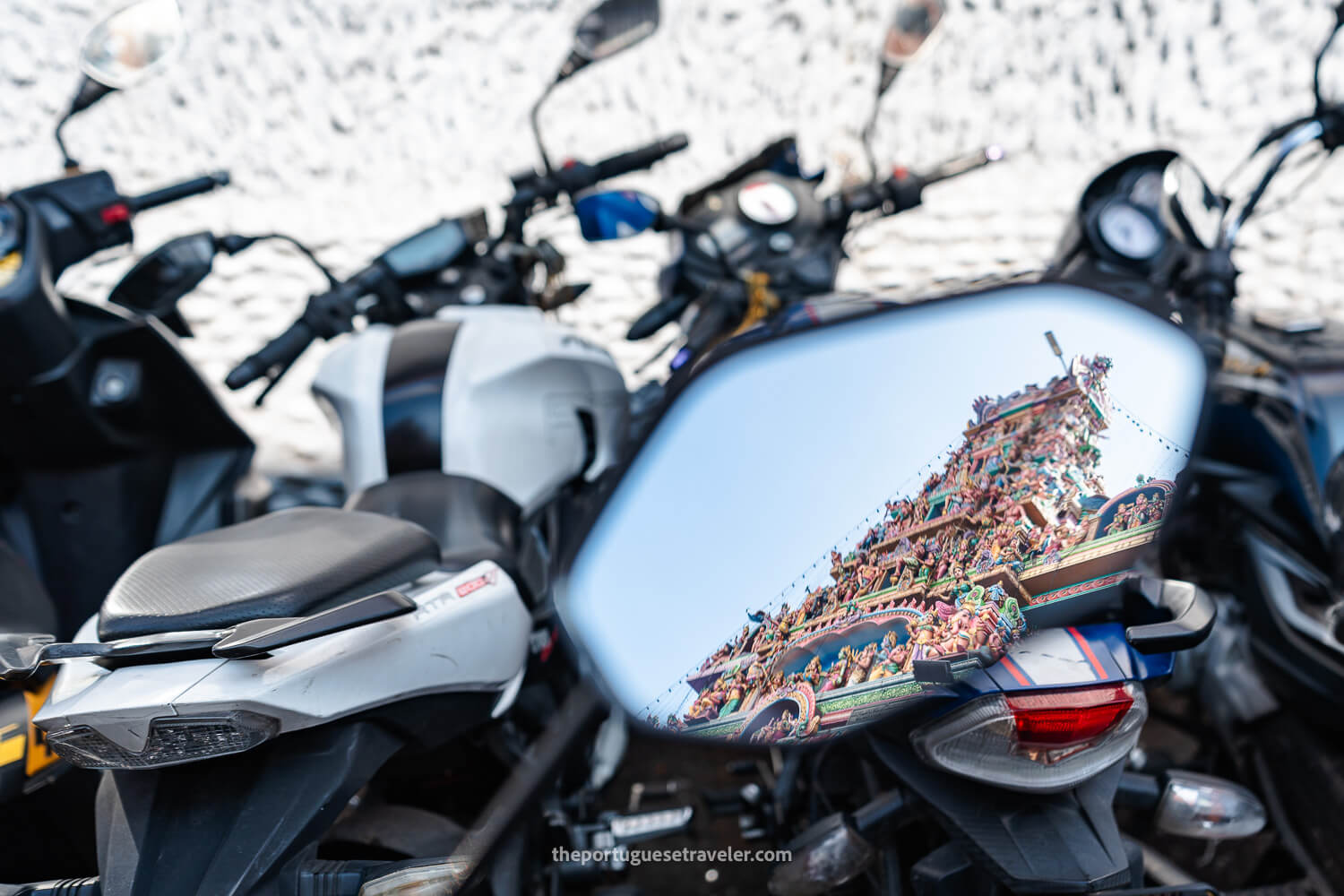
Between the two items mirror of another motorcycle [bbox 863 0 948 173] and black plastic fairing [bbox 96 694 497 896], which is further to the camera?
mirror of another motorcycle [bbox 863 0 948 173]

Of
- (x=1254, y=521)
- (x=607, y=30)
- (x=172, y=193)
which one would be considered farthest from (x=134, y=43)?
(x=1254, y=521)

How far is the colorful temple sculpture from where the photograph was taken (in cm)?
72

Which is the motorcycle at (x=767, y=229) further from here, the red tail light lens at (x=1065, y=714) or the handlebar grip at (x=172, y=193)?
the red tail light lens at (x=1065, y=714)

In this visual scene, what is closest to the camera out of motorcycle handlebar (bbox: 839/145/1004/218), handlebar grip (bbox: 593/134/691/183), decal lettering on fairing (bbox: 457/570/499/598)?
decal lettering on fairing (bbox: 457/570/499/598)

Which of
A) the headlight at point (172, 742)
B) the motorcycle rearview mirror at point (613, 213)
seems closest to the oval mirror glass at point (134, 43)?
the motorcycle rearview mirror at point (613, 213)

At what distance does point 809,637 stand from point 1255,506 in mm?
1521

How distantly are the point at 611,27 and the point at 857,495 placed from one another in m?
1.43

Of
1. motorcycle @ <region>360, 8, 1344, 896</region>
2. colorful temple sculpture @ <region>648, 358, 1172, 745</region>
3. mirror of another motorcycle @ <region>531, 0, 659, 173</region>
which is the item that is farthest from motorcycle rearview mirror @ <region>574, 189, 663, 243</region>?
colorful temple sculpture @ <region>648, 358, 1172, 745</region>

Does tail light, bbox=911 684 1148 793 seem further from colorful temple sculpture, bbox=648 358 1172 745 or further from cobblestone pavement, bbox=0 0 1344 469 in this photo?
cobblestone pavement, bbox=0 0 1344 469

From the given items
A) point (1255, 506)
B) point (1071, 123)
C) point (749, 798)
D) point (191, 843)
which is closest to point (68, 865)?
point (191, 843)

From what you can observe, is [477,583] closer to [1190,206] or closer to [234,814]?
[234,814]

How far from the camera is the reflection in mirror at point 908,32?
71.8 inches

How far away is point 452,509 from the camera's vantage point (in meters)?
1.42

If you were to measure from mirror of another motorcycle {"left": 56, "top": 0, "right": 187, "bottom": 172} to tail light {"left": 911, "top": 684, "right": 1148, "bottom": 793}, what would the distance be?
5.60 feet
